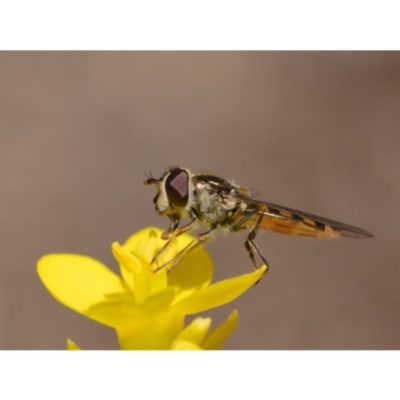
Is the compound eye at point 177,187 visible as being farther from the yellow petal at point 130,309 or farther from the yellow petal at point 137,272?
the yellow petal at point 130,309

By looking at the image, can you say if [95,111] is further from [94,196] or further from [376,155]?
[376,155]

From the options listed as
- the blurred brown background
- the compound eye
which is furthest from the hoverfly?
the blurred brown background

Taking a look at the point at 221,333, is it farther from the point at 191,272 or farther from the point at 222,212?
the point at 222,212

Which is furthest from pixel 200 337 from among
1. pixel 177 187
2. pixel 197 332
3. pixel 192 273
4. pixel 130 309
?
pixel 177 187

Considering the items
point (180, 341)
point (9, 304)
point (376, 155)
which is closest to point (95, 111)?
point (9, 304)

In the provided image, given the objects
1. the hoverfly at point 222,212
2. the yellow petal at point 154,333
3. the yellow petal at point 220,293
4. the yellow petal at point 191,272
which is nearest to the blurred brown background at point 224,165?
the hoverfly at point 222,212
